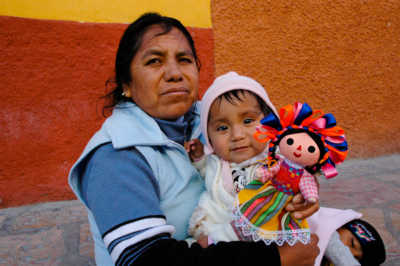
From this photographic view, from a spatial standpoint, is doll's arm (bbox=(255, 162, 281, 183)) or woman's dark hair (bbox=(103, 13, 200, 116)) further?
woman's dark hair (bbox=(103, 13, 200, 116))

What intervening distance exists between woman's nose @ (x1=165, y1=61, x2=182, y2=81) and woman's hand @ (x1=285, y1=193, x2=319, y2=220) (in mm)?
767

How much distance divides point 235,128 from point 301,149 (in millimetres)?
A: 485

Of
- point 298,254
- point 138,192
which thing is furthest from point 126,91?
point 298,254

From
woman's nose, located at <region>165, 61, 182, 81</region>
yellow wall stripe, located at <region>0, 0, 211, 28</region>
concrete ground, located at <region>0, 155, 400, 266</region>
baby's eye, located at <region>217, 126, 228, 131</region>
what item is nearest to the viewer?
woman's nose, located at <region>165, 61, 182, 81</region>

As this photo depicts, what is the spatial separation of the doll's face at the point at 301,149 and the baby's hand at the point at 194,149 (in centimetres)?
66

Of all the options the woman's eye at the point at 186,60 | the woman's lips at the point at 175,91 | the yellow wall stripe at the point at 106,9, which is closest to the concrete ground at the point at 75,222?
the woman's lips at the point at 175,91

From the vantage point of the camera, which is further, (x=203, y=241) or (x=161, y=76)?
(x=161, y=76)

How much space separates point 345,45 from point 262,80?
4.44 ft

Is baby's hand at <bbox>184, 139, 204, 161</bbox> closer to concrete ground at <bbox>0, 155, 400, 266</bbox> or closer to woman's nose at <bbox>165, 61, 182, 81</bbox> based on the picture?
woman's nose at <bbox>165, 61, 182, 81</bbox>

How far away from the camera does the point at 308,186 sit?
3.43 ft

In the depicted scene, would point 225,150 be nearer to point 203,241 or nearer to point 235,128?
point 235,128

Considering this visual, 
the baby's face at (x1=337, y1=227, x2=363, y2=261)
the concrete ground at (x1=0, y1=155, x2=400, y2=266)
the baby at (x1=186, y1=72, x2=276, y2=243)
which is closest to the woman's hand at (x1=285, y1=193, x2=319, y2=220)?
the baby at (x1=186, y1=72, x2=276, y2=243)

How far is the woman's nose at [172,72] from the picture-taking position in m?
1.42

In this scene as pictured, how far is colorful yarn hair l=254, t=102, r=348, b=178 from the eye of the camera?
3.47 ft
